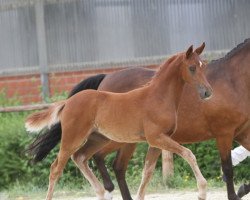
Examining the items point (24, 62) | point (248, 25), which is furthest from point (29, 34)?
point (248, 25)

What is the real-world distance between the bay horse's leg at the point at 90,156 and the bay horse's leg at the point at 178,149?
110 cm

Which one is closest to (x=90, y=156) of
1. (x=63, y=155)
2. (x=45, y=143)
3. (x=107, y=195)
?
(x=107, y=195)

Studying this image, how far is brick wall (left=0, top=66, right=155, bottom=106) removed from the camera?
1403 centimetres

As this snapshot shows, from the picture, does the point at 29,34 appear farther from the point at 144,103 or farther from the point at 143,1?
the point at 144,103

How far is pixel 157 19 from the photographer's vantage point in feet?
46.0

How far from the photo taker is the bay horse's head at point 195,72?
786 centimetres

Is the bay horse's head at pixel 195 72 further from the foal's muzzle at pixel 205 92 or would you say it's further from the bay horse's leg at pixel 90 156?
the bay horse's leg at pixel 90 156

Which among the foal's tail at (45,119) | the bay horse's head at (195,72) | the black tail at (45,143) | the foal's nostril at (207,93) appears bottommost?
the black tail at (45,143)

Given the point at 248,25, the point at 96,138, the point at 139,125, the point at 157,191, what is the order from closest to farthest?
the point at 139,125 < the point at 96,138 < the point at 157,191 < the point at 248,25

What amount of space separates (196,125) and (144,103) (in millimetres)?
1287

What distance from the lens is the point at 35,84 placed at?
14.2 meters

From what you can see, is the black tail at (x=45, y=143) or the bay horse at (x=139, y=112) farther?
the black tail at (x=45, y=143)

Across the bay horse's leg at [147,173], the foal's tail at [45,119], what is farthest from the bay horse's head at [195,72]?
the foal's tail at [45,119]

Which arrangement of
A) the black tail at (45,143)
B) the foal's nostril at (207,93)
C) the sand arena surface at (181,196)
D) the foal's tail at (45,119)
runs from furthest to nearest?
1. the sand arena surface at (181,196)
2. the black tail at (45,143)
3. the foal's tail at (45,119)
4. the foal's nostril at (207,93)
